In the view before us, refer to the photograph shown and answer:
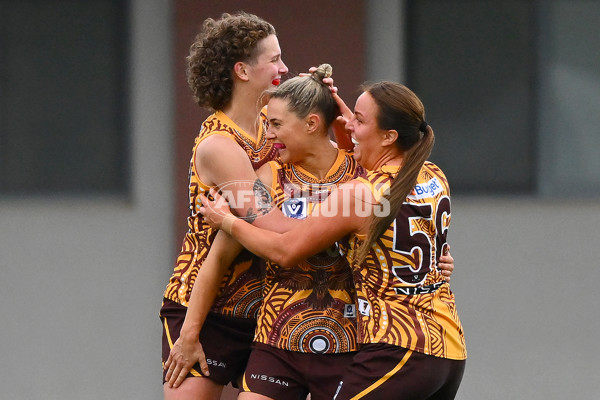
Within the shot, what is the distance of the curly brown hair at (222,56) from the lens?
3115 mm

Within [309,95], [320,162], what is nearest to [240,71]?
[309,95]

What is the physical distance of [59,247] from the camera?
5.05 meters

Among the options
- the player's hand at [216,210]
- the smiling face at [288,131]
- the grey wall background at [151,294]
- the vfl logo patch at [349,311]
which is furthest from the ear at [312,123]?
the grey wall background at [151,294]

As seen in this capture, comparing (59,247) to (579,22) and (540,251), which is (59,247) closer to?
(540,251)

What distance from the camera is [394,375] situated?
263 cm

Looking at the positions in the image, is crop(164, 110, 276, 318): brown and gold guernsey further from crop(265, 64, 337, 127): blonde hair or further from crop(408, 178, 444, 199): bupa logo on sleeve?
crop(408, 178, 444, 199): bupa logo on sleeve

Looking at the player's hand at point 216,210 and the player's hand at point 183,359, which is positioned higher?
the player's hand at point 216,210

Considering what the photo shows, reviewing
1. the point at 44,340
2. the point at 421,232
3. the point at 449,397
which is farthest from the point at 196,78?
the point at 44,340

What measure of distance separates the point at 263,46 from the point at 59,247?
2.32 meters

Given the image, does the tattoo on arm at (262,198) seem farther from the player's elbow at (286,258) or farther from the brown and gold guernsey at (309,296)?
the player's elbow at (286,258)

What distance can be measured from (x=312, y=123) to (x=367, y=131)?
0.64 feet

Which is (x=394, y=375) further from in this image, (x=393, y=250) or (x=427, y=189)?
(x=427, y=189)

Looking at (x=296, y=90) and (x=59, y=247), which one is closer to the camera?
(x=296, y=90)

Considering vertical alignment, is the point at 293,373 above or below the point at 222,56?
below
